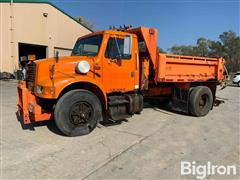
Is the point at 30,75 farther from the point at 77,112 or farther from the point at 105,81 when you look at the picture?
the point at 105,81

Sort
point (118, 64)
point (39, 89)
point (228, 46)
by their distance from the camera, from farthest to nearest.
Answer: point (228, 46)
point (118, 64)
point (39, 89)

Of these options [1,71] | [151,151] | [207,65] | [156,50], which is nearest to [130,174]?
[151,151]

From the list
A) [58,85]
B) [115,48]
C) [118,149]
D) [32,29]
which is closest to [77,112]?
[58,85]

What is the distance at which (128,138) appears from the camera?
5.38 meters

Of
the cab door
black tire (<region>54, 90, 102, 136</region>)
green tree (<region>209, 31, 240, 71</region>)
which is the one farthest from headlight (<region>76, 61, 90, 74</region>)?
green tree (<region>209, 31, 240, 71</region>)

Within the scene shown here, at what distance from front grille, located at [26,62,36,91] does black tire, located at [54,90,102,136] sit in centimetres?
93

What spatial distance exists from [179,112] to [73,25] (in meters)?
18.9

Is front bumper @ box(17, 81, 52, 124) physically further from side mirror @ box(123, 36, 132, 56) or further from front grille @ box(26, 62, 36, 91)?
side mirror @ box(123, 36, 132, 56)

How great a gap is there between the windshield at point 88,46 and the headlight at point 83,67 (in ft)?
1.73

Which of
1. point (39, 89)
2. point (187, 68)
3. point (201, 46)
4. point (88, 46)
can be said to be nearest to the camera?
point (39, 89)

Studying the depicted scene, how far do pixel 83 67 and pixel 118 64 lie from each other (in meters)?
1.07

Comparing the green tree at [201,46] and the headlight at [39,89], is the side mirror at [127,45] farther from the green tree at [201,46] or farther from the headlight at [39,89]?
the green tree at [201,46]

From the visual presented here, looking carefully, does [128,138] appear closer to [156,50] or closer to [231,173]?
[231,173]

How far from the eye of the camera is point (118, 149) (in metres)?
4.74
